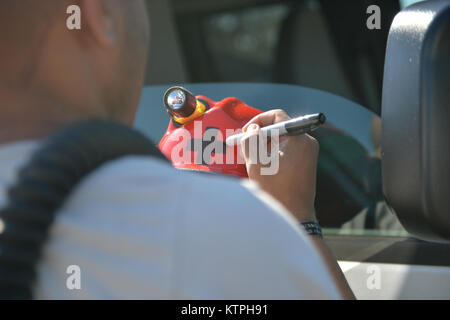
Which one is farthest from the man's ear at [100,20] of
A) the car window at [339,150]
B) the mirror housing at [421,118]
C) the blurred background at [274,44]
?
the blurred background at [274,44]

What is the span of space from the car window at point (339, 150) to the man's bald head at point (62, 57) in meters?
0.82

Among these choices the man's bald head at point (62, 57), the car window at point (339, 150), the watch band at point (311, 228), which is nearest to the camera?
the man's bald head at point (62, 57)

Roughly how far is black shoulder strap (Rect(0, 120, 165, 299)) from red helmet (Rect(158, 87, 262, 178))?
2.31 feet

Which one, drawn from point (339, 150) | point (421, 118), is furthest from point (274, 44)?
point (421, 118)

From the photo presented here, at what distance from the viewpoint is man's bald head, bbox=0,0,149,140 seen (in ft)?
2.06

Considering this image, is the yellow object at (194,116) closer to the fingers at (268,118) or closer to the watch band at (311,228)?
the fingers at (268,118)

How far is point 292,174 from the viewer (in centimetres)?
119

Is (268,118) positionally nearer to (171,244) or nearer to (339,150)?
(339,150)

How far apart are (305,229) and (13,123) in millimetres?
714

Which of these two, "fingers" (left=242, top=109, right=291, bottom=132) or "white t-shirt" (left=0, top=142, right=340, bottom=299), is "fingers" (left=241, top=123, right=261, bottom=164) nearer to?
"fingers" (left=242, top=109, right=291, bottom=132)

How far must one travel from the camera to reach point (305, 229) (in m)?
1.17

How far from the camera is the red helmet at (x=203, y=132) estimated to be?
49.4 inches

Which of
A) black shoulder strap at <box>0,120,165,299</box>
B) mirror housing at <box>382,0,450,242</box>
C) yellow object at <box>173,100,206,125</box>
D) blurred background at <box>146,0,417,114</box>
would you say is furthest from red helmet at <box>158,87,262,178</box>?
black shoulder strap at <box>0,120,165,299</box>
